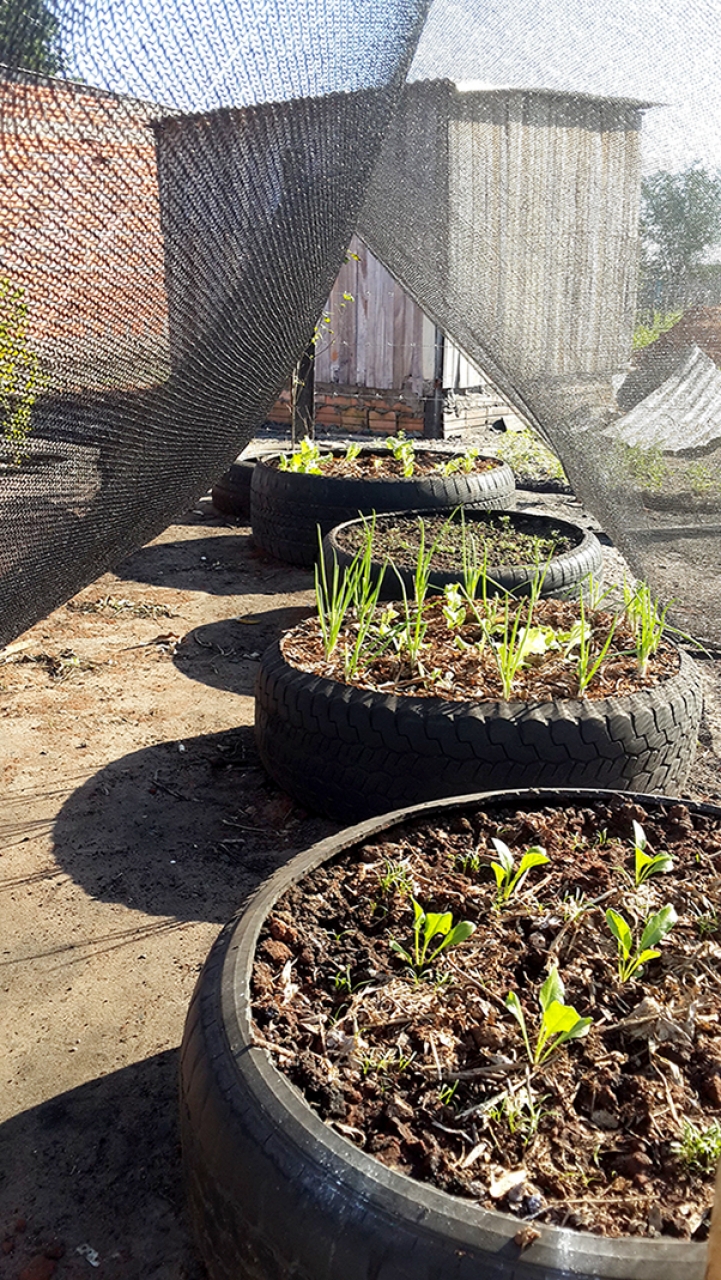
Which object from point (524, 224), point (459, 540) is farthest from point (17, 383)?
point (459, 540)

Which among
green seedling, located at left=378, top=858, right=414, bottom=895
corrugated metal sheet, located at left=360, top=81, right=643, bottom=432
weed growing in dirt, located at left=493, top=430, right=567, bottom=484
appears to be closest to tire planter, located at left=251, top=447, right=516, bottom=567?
weed growing in dirt, located at left=493, top=430, right=567, bottom=484

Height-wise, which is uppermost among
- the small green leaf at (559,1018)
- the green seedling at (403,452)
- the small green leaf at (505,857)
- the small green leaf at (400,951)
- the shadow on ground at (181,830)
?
the green seedling at (403,452)

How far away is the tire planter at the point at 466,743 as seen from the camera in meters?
2.52

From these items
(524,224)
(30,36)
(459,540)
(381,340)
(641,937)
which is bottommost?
(641,937)

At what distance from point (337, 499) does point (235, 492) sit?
59.1 inches

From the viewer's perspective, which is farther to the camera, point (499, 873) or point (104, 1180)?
point (499, 873)

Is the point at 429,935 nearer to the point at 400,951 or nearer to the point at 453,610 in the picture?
the point at 400,951

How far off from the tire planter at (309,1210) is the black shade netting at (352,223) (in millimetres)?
1090

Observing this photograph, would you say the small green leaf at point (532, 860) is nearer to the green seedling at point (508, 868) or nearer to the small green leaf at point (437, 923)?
the green seedling at point (508, 868)

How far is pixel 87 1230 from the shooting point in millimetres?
1618

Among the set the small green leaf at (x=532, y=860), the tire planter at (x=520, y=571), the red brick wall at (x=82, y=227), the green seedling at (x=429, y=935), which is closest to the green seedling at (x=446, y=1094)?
the green seedling at (x=429, y=935)

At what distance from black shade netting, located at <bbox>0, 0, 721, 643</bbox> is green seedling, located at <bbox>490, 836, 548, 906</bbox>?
0.56 meters

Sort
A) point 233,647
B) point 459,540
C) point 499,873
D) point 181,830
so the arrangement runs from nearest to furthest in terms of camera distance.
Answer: point 499,873 < point 181,830 < point 233,647 < point 459,540

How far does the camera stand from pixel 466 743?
2.52 m
